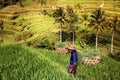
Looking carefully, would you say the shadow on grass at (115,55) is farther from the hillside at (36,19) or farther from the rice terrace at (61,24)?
the hillside at (36,19)

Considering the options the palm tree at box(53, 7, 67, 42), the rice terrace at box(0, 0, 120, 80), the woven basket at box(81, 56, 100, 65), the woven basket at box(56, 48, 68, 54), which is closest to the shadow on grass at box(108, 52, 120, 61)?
the rice terrace at box(0, 0, 120, 80)

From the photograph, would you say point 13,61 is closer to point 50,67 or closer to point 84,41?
point 50,67

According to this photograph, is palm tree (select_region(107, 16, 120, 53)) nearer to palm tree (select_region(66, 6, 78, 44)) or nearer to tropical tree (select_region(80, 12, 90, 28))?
tropical tree (select_region(80, 12, 90, 28))

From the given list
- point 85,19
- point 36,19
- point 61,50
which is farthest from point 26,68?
point 85,19

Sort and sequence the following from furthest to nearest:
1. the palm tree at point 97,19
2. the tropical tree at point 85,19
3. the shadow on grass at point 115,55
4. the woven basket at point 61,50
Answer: the tropical tree at point 85,19 < the palm tree at point 97,19 < the shadow on grass at point 115,55 < the woven basket at point 61,50

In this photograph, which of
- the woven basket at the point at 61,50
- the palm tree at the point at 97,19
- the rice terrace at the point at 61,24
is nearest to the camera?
the woven basket at the point at 61,50

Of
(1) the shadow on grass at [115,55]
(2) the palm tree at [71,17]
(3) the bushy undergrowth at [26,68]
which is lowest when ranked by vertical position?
(1) the shadow on grass at [115,55]

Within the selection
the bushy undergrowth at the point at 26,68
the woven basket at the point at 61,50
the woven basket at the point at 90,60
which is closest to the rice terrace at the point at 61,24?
the woven basket at the point at 61,50

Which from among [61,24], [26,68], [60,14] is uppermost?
[26,68]

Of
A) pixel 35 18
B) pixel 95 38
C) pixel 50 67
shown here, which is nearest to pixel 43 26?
pixel 35 18

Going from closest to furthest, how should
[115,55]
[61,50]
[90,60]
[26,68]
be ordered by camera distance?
[26,68]
[90,60]
[61,50]
[115,55]

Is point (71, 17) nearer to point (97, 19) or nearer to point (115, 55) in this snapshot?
point (97, 19)

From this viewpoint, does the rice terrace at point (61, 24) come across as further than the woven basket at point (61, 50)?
Yes

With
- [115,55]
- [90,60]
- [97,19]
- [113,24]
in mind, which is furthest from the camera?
[97,19]
